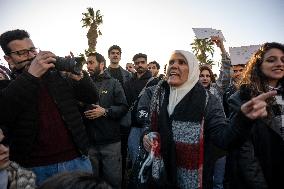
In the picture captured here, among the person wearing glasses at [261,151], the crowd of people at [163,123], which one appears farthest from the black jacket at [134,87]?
the person wearing glasses at [261,151]

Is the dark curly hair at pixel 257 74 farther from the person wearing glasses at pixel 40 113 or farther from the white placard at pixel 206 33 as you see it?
the white placard at pixel 206 33

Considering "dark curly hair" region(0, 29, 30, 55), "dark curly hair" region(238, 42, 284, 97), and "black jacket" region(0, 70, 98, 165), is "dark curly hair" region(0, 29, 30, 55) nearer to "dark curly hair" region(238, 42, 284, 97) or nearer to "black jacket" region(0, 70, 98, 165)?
"black jacket" region(0, 70, 98, 165)

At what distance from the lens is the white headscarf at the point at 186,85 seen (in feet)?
11.5

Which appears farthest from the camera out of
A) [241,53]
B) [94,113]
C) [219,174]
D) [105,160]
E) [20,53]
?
[241,53]

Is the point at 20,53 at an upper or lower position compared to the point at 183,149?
upper

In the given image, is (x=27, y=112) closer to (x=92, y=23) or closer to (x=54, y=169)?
(x=54, y=169)

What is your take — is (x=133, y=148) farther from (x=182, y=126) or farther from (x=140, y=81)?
(x=182, y=126)

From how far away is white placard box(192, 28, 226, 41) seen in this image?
5340mm

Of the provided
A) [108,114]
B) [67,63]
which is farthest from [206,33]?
[67,63]

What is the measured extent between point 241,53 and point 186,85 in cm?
275

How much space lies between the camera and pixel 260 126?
3146mm

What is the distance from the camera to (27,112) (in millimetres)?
3002

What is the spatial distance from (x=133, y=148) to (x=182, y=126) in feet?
9.80

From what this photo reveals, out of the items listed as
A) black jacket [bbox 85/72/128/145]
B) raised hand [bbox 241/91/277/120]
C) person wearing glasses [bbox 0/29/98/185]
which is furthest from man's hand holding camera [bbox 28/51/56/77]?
black jacket [bbox 85/72/128/145]
